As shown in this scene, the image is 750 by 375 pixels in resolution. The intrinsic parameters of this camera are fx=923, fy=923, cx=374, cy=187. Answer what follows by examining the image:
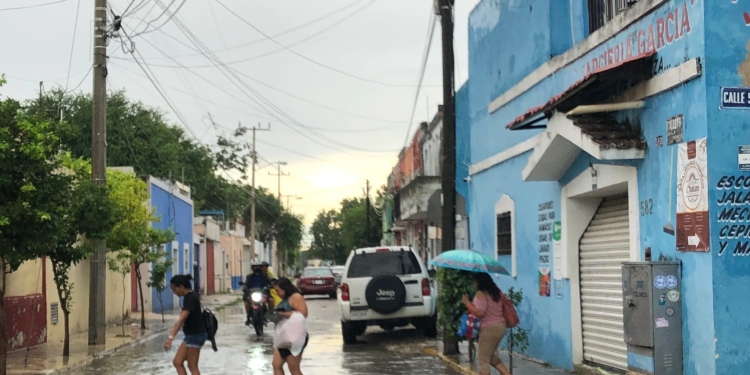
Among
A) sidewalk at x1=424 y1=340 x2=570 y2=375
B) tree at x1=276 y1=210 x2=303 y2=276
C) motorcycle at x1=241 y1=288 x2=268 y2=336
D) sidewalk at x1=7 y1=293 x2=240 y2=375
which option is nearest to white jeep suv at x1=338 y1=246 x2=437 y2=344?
sidewalk at x1=424 y1=340 x2=570 y2=375

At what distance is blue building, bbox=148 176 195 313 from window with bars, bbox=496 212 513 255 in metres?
19.1

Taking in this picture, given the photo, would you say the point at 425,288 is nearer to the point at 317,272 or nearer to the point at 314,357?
the point at 314,357

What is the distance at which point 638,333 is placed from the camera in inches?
376

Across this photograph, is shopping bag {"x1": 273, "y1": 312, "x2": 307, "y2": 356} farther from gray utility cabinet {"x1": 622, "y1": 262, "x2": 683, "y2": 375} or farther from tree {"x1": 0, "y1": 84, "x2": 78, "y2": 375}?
tree {"x1": 0, "y1": 84, "x2": 78, "y2": 375}

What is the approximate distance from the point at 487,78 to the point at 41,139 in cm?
851

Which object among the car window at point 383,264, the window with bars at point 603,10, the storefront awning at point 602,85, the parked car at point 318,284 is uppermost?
the window with bars at point 603,10

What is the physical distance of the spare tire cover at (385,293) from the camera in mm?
18344

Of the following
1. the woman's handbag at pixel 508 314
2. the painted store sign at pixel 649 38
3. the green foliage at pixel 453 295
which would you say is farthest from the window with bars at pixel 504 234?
the woman's handbag at pixel 508 314

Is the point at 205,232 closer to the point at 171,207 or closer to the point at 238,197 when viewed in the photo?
the point at 171,207

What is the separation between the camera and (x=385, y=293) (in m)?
18.4

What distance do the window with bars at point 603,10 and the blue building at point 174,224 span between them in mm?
22961

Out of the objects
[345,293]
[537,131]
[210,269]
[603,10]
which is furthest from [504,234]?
[210,269]

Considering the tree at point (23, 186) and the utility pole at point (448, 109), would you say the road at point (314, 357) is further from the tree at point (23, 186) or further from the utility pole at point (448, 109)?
the tree at point (23, 186)

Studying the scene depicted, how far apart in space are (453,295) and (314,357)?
313 centimetres
